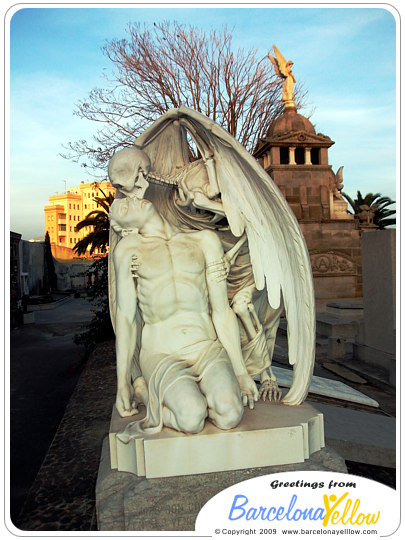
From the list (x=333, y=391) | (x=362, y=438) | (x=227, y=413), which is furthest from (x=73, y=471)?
(x=333, y=391)

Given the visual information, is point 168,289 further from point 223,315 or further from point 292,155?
point 292,155

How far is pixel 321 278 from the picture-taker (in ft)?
37.6

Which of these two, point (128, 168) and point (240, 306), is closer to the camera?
point (128, 168)

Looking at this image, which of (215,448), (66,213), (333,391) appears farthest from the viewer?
(66,213)

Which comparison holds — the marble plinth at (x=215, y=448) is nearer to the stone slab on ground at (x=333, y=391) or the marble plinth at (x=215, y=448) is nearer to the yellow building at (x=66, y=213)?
the stone slab on ground at (x=333, y=391)

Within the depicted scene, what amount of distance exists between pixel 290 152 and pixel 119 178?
33.7 ft

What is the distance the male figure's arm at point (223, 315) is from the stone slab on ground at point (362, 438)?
1025mm

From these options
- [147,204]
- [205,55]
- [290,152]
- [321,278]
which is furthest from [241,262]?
[205,55]

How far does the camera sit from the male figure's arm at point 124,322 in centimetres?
261

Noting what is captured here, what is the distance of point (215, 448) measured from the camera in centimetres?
226

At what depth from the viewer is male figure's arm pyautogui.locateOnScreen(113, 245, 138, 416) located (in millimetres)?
2607

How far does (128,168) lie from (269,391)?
1.75 metres

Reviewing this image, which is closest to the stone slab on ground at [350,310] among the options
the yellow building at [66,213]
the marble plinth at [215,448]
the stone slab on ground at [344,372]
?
the stone slab on ground at [344,372]

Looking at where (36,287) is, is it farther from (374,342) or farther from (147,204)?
(147,204)
